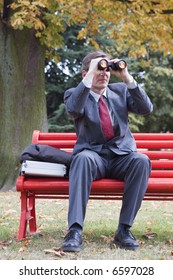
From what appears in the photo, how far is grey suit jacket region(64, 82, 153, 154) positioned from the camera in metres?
4.06

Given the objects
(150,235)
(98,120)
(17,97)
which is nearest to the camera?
(98,120)

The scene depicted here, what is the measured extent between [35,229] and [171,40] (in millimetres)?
7085

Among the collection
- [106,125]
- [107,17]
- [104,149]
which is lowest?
[104,149]

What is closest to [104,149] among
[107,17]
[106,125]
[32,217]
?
[106,125]

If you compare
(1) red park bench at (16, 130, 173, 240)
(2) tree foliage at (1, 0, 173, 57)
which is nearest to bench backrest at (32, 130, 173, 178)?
(1) red park bench at (16, 130, 173, 240)

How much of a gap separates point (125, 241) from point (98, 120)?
0.93 meters

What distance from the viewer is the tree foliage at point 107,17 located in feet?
31.1

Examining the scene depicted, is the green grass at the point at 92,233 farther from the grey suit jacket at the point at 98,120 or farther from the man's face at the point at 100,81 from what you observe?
the man's face at the point at 100,81

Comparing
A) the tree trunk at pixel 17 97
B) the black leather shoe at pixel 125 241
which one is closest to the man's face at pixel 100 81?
the black leather shoe at pixel 125 241

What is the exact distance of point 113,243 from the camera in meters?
3.99

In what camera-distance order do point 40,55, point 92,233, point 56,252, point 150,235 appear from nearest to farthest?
point 56,252
point 150,235
point 92,233
point 40,55

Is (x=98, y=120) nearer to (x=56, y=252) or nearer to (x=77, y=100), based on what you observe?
(x=77, y=100)

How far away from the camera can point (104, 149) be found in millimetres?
4105
